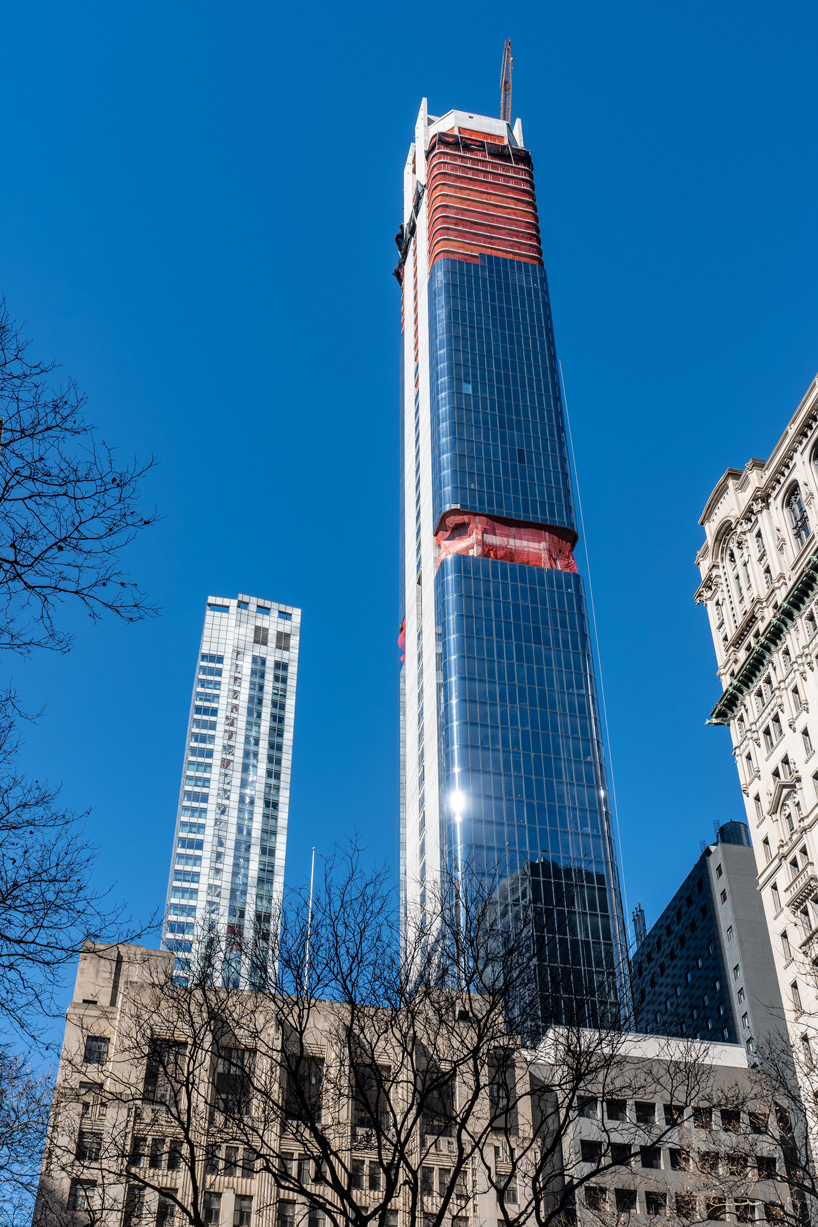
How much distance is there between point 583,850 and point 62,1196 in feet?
242

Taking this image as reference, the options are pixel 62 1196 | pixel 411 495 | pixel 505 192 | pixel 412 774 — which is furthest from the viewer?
pixel 505 192

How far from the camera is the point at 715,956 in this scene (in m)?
142

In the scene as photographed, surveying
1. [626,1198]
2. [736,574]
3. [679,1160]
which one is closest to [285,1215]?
[626,1198]

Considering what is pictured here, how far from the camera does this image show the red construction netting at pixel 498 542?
140 m

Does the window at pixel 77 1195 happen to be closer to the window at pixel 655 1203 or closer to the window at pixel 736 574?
the window at pixel 655 1203

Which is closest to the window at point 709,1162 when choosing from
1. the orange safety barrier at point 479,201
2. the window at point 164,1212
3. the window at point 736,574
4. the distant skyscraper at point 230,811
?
the window at point 164,1212

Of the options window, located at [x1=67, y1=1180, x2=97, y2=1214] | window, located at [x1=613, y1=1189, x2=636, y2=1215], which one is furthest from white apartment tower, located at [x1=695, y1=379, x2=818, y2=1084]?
window, located at [x1=67, y1=1180, x2=97, y2=1214]

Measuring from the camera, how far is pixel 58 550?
1598cm

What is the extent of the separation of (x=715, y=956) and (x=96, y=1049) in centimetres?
9723

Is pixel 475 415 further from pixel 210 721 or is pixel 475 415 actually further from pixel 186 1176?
pixel 186 1176

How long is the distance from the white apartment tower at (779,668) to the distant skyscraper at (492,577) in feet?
98.7

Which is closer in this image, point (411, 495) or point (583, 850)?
point (583, 850)

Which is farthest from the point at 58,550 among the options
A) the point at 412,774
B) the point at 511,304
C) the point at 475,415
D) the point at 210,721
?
the point at 210,721

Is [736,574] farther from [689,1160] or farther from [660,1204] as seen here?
[660,1204]
